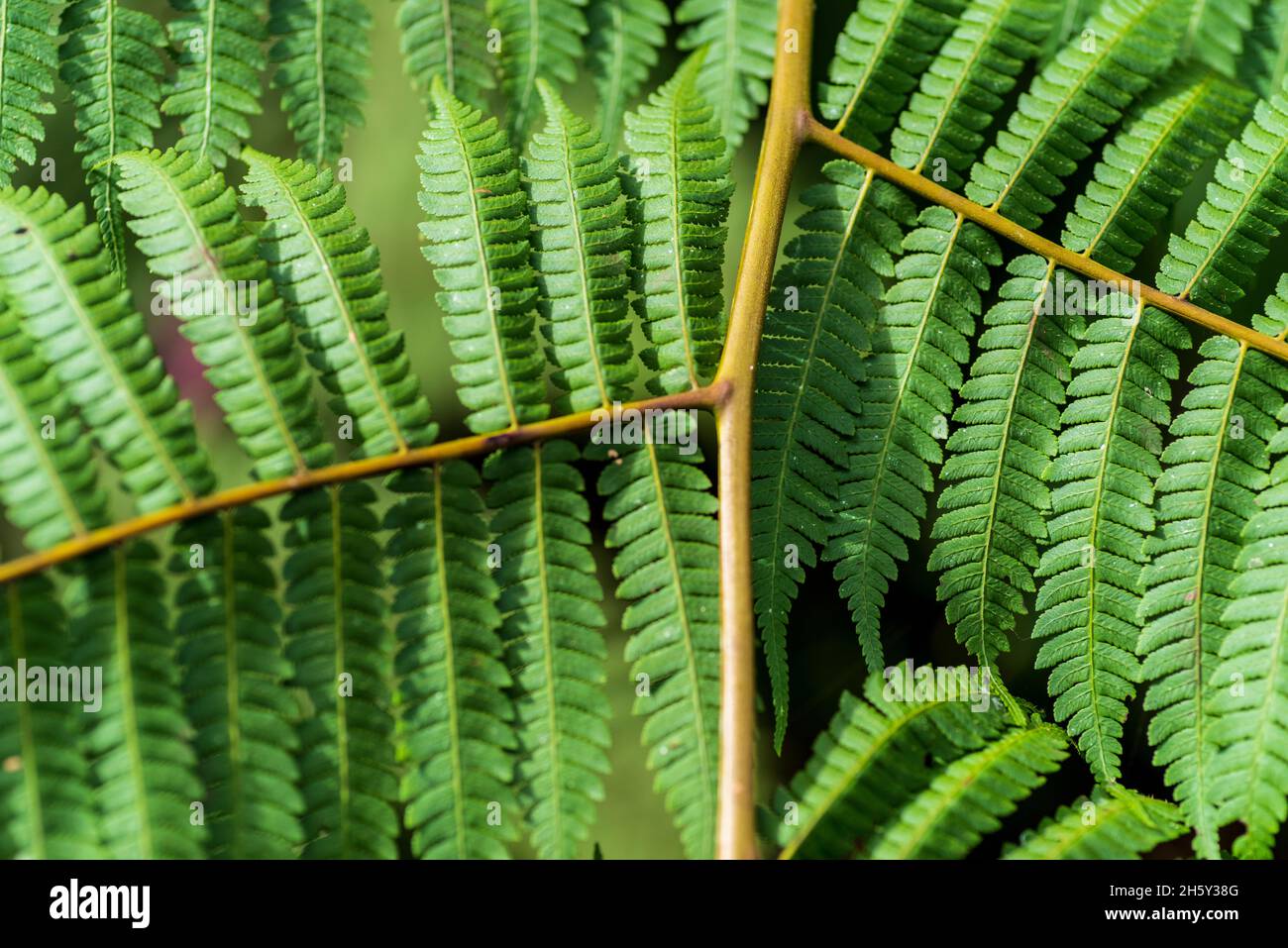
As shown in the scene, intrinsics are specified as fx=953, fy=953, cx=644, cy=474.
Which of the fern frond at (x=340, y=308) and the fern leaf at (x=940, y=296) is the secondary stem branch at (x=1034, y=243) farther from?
the fern frond at (x=340, y=308)

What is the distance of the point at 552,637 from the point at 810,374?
645 mm

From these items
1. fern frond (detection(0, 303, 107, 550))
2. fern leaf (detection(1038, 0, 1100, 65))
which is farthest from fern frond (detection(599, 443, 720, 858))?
fern leaf (detection(1038, 0, 1100, 65))

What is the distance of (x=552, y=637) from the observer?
1.49 m

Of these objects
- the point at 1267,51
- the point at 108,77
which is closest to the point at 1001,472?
the point at 1267,51

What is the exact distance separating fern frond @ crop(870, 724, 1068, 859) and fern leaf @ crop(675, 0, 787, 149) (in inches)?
49.1

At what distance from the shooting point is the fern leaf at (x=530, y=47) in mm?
1864

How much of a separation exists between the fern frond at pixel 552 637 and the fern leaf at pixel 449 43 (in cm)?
80

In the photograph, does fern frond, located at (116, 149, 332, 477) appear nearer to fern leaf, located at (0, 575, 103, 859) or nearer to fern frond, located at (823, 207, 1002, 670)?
fern leaf, located at (0, 575, 103, 859)

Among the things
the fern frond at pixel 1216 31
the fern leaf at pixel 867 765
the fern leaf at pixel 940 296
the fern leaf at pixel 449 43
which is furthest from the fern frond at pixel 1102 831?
the fern leaf at pixel 449 43

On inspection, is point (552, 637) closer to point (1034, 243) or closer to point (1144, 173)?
point (1034, 243)

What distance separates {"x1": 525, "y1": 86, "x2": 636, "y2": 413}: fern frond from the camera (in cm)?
158

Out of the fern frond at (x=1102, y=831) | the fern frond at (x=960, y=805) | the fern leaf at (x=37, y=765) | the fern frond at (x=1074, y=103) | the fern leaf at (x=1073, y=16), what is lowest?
the fern frond at (x=1102, y=831)
